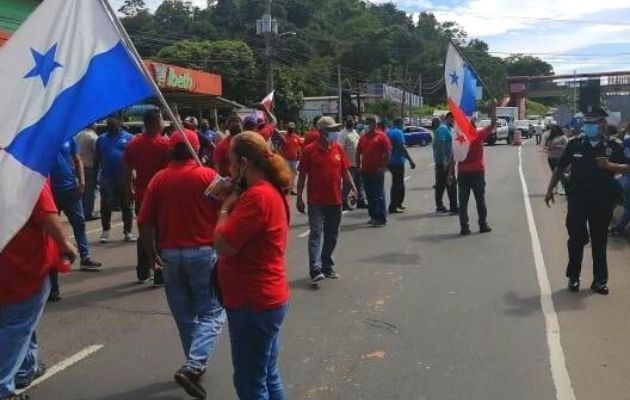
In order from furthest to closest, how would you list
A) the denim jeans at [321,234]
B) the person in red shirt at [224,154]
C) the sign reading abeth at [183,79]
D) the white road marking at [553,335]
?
1. the sign reading abeth at [183,79]
2. the person in red shirt at [224,154]
3. the denim jeans at [321,234]
4. the white road marking at [553,335]

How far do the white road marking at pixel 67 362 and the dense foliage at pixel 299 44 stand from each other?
182ft

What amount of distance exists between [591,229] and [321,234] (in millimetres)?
2904

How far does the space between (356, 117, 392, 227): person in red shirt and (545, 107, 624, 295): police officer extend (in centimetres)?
498

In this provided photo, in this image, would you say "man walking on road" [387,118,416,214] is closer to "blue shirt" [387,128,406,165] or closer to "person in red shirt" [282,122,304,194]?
"blue shirt" [387,128,406,165]

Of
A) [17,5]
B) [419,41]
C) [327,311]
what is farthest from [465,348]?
[419,41]

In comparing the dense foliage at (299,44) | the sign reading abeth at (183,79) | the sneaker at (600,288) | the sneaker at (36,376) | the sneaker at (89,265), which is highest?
the dense foliage at (299,44)

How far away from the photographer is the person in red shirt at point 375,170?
12.6m

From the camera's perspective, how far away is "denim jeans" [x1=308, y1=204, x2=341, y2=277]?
329 inches

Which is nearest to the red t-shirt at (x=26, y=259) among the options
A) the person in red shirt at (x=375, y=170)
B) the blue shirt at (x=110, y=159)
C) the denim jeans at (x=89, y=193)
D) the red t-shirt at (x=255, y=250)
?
the red t-shirt at (x=255, y=250)

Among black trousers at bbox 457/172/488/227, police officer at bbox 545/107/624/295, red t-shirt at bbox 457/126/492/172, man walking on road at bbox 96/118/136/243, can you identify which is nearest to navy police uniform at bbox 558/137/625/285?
police officer at bbox 545/107/624/295

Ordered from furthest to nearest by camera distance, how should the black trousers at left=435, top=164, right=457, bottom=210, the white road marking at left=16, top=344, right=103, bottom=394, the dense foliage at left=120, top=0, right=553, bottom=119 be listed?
the dense foliage at left=120, top=0, right=553, bottom=119 < the black trousers at left=435, top=164, right=457, bottom=210 < the white road marking at left=16, top=344, right=103, bottom=394

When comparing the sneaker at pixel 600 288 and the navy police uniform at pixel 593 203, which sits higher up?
the navy police uniform at pixel 593 203

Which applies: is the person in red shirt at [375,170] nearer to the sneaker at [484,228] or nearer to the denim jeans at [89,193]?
the sneaker at [484,228]

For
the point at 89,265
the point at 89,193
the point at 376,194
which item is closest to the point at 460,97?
the point at 376,194
